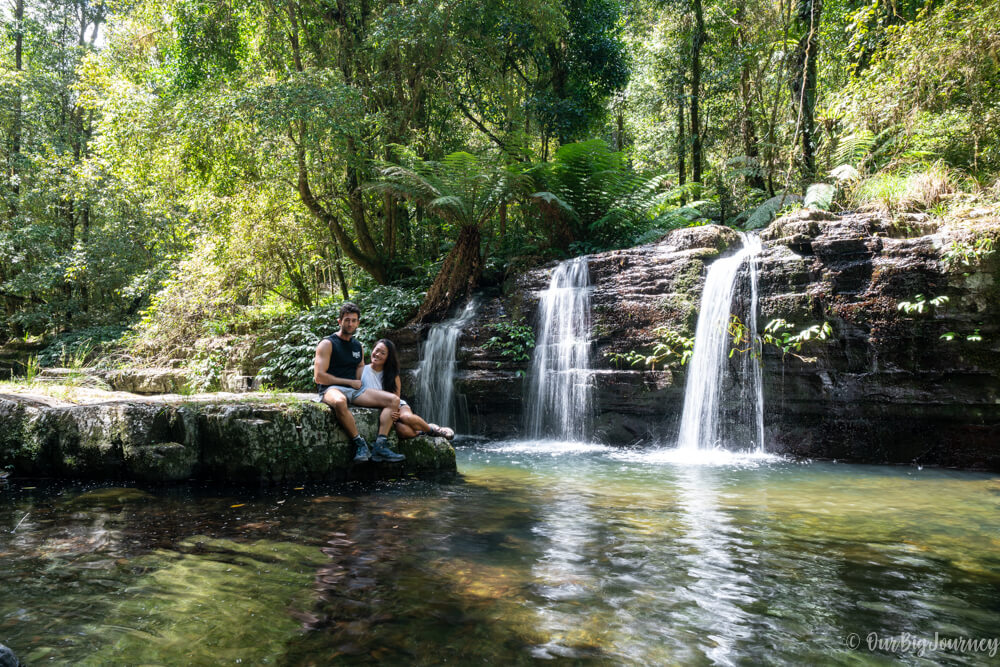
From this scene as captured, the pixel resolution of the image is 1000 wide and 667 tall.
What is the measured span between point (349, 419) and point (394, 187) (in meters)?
6.45

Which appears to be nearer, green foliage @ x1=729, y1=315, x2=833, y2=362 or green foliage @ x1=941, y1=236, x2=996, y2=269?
green foliage @ x1=941, y1=236, x2=996, y2=269

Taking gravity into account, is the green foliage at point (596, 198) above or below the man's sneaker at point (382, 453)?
above

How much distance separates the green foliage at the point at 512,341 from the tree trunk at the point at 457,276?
5.41 feet

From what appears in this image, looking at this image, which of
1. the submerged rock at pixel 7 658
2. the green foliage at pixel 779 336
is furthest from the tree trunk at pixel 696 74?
the submerged rock at pixel 7 658

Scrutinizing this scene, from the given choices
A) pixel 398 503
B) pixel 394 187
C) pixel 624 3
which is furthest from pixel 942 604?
pixel 624 3

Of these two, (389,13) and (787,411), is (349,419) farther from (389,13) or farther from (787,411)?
(389,13)

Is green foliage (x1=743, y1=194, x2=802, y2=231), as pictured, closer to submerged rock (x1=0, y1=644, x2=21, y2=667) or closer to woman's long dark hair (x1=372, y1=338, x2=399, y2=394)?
woman's long dark hair (x1=372, y1=338, x2=399, y2=394)

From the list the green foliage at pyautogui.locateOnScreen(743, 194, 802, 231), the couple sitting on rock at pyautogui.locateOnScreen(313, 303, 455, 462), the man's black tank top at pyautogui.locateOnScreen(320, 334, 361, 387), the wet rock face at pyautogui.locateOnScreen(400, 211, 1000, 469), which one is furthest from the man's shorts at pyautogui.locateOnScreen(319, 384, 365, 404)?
the green foliage at pyautogui.locateOnScreen(743, 194, 802, 231)

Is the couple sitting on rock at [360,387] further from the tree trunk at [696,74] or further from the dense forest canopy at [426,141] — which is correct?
the tree trunk at [696,74]

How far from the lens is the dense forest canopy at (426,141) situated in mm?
8984

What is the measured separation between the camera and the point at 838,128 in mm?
14742

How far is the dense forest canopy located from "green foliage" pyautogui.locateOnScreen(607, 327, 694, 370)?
3469 millimetres

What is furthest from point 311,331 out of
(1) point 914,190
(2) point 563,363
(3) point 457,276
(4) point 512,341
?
(1) point 914,190

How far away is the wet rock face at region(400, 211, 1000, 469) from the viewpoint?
6641 millimetres
